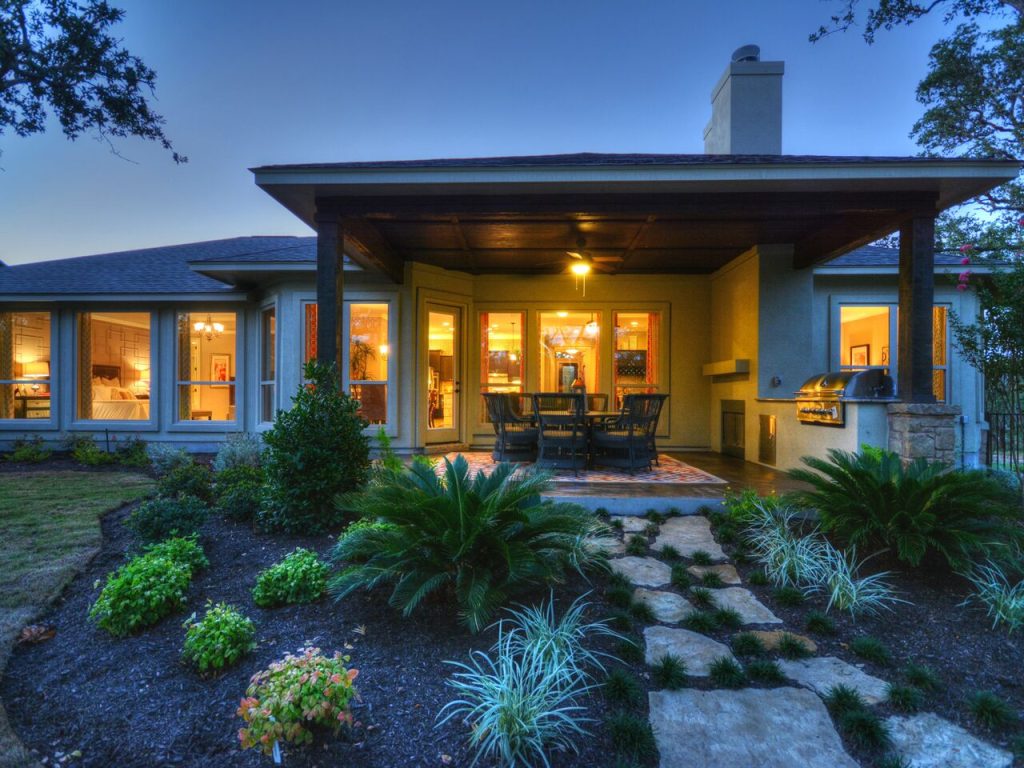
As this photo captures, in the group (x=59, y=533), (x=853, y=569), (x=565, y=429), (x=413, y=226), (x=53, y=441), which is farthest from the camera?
(x=53, y=441)

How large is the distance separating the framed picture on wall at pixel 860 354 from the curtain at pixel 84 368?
505 inches

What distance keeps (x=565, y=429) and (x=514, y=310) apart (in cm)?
287

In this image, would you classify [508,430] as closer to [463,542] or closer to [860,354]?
[463,542]

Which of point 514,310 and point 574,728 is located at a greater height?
point 514,310

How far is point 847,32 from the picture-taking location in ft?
27.1

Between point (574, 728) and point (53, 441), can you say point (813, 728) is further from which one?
point (53, 441)

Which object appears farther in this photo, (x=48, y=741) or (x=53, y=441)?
(x=53, y=441)

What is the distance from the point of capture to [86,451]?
721 cm

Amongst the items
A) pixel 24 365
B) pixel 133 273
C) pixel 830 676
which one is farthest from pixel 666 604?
pixel 24 365

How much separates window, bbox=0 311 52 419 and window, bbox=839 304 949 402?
12.5 meters

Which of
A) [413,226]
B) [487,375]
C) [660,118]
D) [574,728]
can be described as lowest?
[574,728]

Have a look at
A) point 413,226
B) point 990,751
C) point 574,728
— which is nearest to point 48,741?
point 574,728

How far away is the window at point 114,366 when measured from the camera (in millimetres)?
8156

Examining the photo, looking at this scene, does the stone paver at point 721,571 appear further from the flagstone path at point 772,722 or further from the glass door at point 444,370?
the glass door at point 444,370
